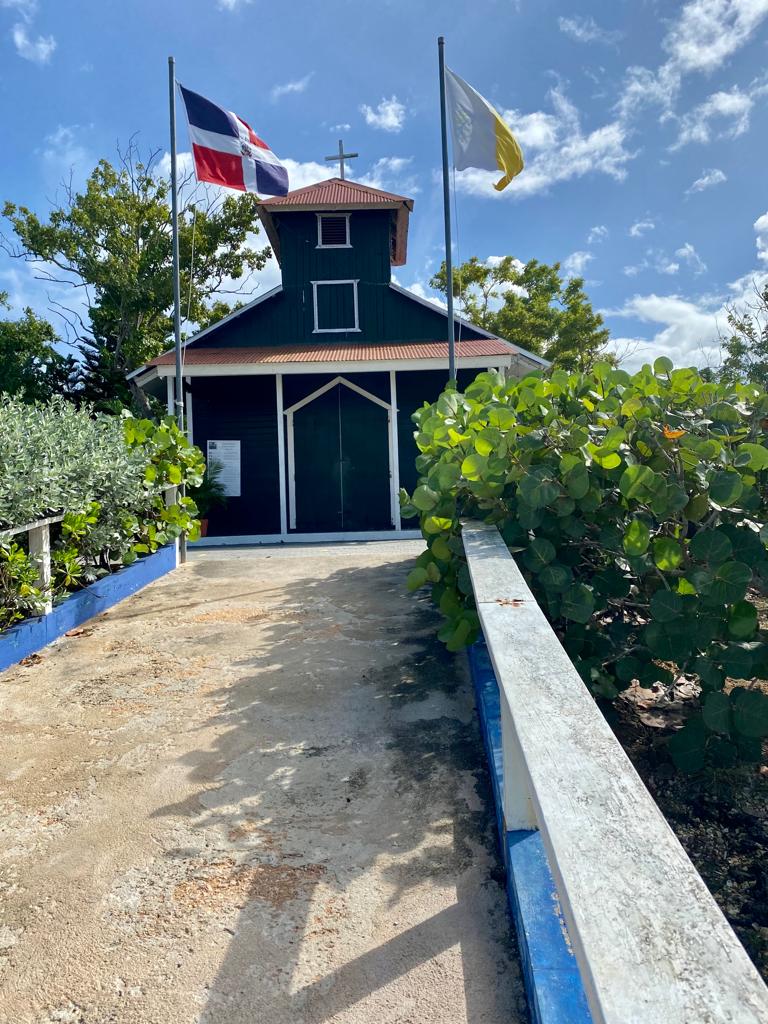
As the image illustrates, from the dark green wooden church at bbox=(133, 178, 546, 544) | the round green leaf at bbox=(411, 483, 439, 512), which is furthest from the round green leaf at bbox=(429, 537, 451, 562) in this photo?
the dark green wooden church at bbox=(133, 178, 546, 544)

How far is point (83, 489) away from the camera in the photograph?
5.21 m

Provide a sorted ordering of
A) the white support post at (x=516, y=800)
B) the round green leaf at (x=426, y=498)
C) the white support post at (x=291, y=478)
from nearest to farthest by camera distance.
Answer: the white support post at (x=516, y=800)
the round green leaf at (x=426, y=498)
the white support post at (x=291, y=478)

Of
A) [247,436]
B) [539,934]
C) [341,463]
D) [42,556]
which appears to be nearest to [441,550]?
[539,934]

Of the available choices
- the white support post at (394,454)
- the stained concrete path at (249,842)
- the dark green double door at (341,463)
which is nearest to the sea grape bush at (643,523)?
the stained concrete path at (249,842)

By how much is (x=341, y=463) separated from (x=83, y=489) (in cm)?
698

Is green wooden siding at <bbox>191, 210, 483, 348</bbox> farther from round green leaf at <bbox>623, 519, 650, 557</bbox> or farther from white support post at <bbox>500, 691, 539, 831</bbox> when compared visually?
white support post at <bbox>500, 691, 539, 831</bbox>

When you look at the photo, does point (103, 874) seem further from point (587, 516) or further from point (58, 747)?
point (587, 516)

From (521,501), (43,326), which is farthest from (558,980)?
(43,326)

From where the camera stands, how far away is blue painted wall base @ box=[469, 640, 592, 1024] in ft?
4.63

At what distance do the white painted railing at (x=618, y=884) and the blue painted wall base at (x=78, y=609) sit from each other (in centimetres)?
380

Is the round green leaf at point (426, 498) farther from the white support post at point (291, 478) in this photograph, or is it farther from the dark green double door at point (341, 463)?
the white support post at point (291, 478)

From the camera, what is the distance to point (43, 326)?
66.8ft

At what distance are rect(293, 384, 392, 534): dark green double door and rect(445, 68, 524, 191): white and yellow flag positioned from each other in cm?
404

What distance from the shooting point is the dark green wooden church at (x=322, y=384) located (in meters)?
11.6
